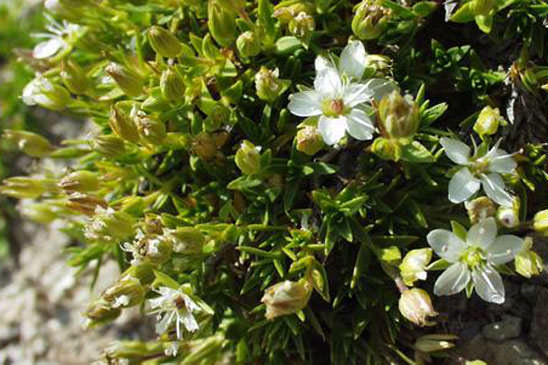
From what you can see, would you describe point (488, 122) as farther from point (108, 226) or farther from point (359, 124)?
point (108, 226)

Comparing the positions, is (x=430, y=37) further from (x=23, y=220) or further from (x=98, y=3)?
(x=23, y=220)

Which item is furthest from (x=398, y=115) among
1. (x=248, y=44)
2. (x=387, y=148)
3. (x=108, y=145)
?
(x=108, y=145)

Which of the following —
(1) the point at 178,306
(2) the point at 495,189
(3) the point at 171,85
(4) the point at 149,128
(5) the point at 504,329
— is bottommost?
(5) the point at 504,329

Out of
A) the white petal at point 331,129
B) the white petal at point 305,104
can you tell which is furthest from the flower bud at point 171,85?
the white petal at point 331,129

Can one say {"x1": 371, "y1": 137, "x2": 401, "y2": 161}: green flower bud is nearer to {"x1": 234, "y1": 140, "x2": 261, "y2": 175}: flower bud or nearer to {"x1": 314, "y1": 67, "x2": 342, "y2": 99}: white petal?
{"x1": 314, "y1": 67, "x2": 342, "y2": 99}: white petal

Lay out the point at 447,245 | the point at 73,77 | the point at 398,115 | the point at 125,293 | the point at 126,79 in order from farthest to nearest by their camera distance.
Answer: the point at 73,77
the point at 126,79
the point at 125,293
the point at 447,245
the point at 398,115

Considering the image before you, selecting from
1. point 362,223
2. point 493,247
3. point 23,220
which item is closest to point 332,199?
point 362,223
